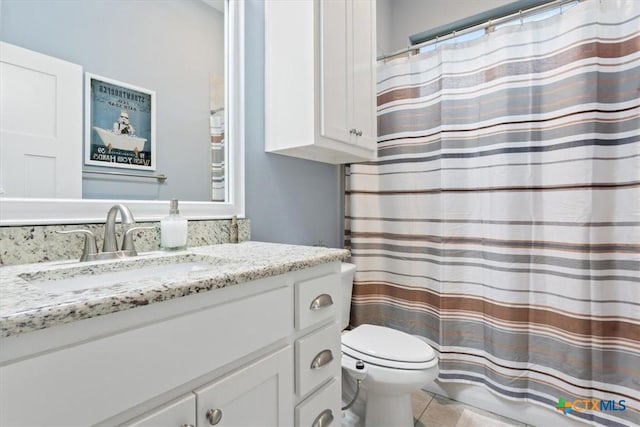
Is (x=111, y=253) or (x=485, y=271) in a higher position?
(x=111, y=253)

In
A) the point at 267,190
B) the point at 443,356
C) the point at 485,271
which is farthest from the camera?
the point at 443,356

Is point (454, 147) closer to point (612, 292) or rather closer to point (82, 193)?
point (612, 292)

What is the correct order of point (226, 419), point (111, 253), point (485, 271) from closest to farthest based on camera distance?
point (226, 419), point (111, 253), point (485, 271)

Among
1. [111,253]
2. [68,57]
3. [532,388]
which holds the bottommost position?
[532,388]

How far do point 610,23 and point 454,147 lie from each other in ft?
2.49

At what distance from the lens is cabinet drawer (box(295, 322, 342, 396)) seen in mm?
845

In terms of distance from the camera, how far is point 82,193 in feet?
3.08

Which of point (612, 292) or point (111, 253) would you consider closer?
point (111, 253)

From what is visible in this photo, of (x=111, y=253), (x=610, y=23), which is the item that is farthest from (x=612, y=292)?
(x=111, y=253)

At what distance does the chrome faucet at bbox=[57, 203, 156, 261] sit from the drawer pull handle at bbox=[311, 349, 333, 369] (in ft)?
1.97

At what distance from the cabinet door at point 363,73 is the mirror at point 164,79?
0.50 metres

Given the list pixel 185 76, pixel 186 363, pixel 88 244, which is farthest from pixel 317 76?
pixel 186 363

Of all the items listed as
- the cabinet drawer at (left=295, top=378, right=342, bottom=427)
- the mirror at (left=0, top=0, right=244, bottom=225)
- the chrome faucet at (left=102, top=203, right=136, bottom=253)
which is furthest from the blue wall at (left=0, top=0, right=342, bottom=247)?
the cabinet drawer at (left=295, top=378, right=342, bottom=427)

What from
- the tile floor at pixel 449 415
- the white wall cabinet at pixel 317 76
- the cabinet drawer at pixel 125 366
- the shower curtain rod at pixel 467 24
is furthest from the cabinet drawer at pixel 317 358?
the shower curtain rod at pixel 467 24
